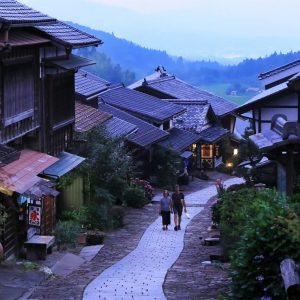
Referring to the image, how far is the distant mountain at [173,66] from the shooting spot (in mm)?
118250

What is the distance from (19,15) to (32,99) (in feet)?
10.7

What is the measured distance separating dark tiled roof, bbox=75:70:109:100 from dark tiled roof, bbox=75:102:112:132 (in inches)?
25.5

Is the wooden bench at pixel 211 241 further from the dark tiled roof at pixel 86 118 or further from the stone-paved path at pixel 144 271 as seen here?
the dark tiled roof at pixel 86 118

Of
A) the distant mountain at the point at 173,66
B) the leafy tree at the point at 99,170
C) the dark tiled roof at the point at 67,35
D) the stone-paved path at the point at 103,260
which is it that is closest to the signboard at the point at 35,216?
the stone-paved path at the point at 103,260

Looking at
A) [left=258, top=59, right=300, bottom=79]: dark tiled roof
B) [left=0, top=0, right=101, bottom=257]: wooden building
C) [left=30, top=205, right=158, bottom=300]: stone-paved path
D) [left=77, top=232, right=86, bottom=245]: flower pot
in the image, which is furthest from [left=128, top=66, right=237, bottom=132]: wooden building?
[left=77, top=232, right=86, bottom=245]: flower pot

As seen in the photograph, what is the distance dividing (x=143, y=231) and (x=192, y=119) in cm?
3405

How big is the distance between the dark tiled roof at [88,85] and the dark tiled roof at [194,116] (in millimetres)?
17834

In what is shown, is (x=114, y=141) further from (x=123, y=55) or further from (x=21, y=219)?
(x=123, y=55)

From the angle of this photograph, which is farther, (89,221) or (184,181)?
(184,181)

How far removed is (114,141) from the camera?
26734mm

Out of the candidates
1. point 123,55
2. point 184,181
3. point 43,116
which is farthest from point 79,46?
point 123,55

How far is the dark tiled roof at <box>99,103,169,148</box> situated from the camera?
135 feet

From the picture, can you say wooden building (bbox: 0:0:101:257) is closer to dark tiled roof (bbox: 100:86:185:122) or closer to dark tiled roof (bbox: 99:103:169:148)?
dark tiled roof (bbox: 99:103:169:148)

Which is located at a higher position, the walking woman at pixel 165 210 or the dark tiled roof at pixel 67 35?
the dark tiled roof at pixel 67 35
